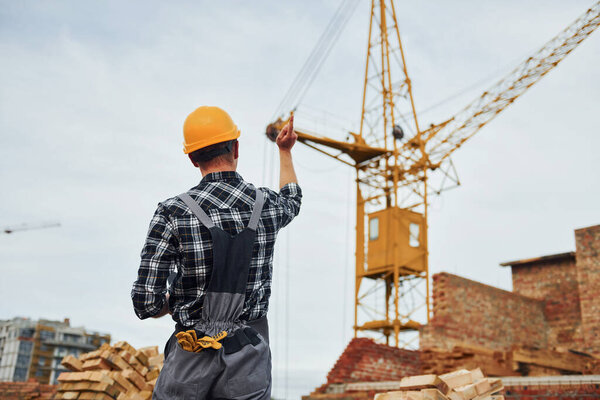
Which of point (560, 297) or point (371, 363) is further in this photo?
point (560, 297)

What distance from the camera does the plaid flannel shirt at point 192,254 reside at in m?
1.86

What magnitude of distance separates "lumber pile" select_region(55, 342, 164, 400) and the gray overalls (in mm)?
4535

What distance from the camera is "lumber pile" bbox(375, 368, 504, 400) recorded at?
4641 mm

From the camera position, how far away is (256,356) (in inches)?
73.6

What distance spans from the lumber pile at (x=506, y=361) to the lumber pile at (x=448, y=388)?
7.28 metres

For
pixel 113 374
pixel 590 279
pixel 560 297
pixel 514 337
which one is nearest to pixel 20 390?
pixel 113 374

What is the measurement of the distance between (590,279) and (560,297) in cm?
482

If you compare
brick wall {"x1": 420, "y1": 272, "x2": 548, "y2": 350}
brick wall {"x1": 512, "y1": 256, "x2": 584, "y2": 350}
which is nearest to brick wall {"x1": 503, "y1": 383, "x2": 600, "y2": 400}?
brick wall {"x1": 420, "y1": 272, "x2": 548, "y2": 350}

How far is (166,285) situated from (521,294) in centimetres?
2141

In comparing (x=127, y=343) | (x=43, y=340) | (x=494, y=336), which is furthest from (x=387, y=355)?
(x=43, y=340)

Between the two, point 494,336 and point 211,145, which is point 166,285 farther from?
point 494,336

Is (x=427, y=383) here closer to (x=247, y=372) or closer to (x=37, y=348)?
(x=247, y=372)

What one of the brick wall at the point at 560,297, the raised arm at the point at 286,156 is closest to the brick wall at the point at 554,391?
the raised arm at the point at 286,156

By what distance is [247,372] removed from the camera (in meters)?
1.82
